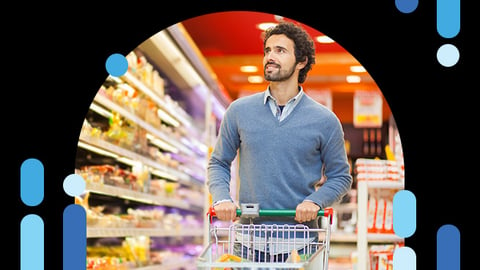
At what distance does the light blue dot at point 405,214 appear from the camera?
3273 millimetres

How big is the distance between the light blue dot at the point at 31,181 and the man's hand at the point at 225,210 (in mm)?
979

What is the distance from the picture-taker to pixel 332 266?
5984 millimetres

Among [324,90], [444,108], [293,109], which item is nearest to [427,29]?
[444,108]

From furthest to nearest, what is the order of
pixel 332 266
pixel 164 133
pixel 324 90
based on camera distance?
pixel 324 90 < pixel 164 133 < pixel 332 266

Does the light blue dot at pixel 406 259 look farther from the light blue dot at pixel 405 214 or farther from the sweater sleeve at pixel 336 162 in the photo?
the sweater sleeve at pixel 336 162

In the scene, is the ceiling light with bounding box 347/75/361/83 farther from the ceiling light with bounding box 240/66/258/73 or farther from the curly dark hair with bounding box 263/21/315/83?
the curly dark hair with bounding box 263/21/315/83

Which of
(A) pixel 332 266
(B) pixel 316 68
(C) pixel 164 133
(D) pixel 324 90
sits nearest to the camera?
(A) pixel 332 266

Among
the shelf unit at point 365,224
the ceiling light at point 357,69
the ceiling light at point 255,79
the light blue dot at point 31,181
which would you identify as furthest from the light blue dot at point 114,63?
the ceiling light at point 255,79

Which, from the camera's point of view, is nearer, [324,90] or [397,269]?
[397,269]

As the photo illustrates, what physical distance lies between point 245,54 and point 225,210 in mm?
6524

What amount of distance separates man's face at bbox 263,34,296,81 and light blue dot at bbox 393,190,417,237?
2.49 feet
